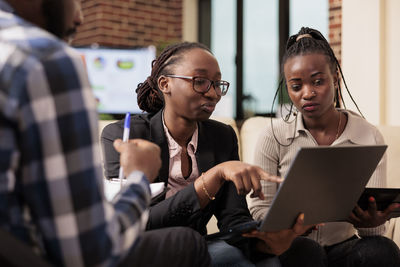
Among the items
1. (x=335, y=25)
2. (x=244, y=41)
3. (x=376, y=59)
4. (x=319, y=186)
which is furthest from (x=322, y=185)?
(x=244, y=41)

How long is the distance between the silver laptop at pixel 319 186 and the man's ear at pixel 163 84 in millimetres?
602

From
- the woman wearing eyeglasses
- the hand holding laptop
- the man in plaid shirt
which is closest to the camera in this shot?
the man in plaid shirt

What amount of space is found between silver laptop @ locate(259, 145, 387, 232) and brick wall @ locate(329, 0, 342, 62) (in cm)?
280

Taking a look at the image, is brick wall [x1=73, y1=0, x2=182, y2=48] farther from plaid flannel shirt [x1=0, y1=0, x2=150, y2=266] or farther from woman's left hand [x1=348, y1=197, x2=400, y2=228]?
plaid flannel shirt [x1=0, y1=0, x2=150, y2=266]

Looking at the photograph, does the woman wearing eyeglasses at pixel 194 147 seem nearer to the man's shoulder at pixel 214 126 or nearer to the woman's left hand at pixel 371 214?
the man's shoulder at pixel 214 126

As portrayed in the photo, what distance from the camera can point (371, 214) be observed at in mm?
1492

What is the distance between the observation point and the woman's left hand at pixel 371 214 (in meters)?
1.48

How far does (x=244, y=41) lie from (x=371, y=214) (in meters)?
4.23

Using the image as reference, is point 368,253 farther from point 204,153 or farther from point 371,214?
point 204,153

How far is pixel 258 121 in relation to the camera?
2555 mm

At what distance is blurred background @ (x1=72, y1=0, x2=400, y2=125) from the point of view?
3.31 metres

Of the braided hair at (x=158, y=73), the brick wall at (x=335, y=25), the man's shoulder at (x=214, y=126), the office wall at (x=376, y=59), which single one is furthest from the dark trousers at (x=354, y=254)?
the brick wall at (x=335, y=25)

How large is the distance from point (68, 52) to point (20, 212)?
241mm

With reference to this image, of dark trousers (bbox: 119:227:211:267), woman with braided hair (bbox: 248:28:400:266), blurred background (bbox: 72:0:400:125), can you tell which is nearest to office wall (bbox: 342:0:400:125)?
blurred background (bbox: 72:0:400:125)
